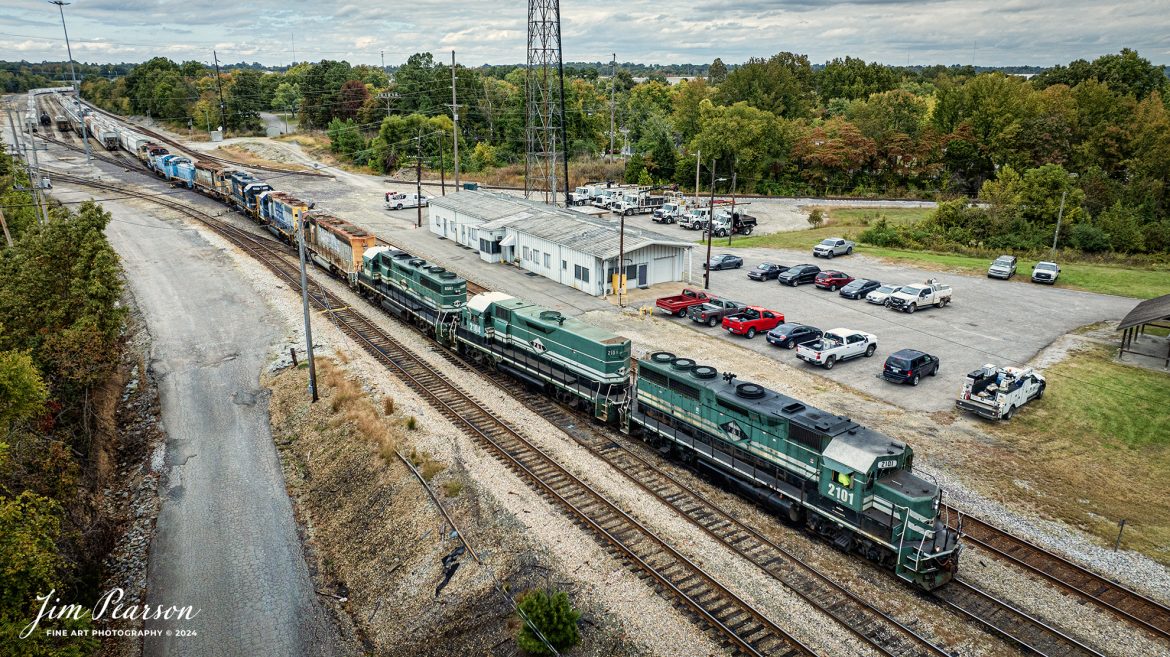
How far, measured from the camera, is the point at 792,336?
127 ft

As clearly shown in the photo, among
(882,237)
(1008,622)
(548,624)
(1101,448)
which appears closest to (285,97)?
(882,237)

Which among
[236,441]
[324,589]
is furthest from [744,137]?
[324,589]

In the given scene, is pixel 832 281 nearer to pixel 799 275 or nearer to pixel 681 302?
pixel 799 275

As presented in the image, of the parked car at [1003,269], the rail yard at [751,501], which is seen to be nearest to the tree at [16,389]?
the rail yard at [751,501]

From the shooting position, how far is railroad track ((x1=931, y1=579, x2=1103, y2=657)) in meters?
16.8

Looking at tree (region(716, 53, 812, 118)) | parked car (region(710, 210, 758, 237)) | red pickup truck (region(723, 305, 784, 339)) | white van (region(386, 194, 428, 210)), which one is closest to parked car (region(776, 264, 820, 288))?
red pickup truck (region(723, 305, 784, 339))

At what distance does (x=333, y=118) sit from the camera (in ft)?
415

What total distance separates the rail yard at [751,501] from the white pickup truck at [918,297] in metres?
14.7

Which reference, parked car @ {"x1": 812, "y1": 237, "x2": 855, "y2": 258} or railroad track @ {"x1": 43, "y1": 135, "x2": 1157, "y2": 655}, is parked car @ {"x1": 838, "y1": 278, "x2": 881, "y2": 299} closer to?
parked car @ {"x1": 812, "y1": 237, "x2": 855, "y2": 258}

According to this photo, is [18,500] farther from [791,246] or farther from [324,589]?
[791,246]

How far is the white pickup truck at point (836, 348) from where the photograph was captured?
118 ft

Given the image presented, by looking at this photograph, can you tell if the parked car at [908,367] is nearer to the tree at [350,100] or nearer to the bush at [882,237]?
the bush at [882,237]

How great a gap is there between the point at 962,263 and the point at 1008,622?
48.6 metres

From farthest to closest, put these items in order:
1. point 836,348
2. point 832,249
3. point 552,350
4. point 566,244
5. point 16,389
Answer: point 832,249 < point 566,244 < point 836,348 < point 552,350 < point 16,389
